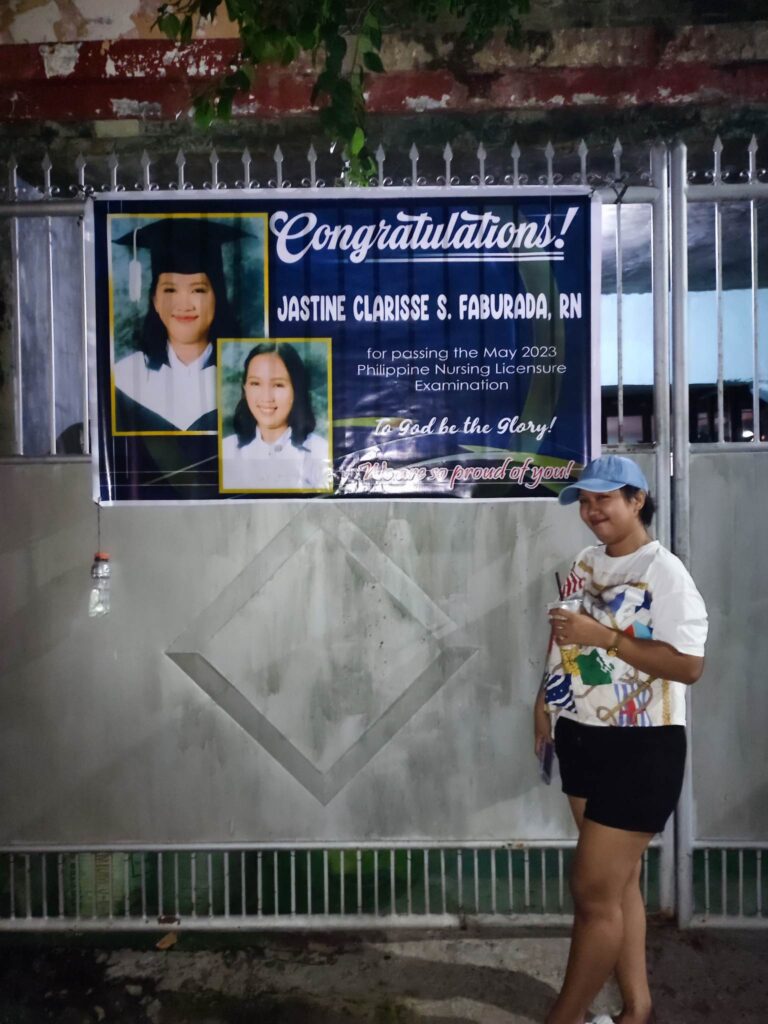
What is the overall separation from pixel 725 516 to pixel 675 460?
0.33m

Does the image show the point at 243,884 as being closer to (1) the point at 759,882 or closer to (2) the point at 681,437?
(1) the point at 759,882

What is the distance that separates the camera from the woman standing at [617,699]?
7.42 feet

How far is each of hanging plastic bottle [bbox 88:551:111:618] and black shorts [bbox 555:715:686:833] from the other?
208cm

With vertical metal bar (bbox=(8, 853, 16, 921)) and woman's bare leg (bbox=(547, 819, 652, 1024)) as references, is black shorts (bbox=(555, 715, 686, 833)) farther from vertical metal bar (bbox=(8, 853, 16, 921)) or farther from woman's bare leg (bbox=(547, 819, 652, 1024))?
vertical metal bar (bbox=(8, 853, 16, 921))

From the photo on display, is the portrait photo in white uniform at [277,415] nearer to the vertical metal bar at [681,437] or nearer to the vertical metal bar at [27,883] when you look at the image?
the vertical metal bar at [681,437]

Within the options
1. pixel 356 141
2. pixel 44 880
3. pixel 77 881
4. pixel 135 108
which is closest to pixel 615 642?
pixel 356 141

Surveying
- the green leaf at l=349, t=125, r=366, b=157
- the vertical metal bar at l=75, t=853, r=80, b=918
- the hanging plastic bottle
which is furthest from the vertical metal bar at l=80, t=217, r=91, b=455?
the vertical metal bar at l=75, t=853, r=80, b=918

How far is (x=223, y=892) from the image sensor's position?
334cm

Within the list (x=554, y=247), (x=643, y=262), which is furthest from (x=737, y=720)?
(x=643, y=262)

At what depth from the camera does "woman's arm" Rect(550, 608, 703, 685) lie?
222 cm

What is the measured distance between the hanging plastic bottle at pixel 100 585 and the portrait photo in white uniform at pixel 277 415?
63 cm

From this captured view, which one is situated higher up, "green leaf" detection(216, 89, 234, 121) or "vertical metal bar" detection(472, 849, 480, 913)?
"green leaf" detection(216, 89, 234, 121)

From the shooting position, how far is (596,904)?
2.34 m

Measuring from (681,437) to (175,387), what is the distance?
2.18m
